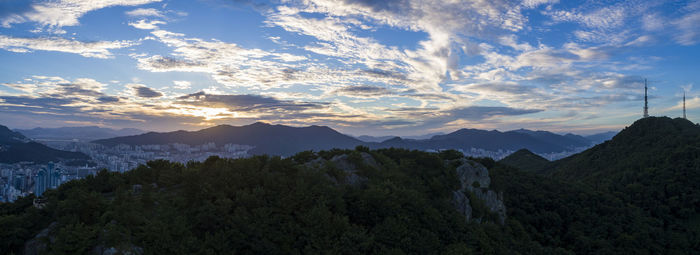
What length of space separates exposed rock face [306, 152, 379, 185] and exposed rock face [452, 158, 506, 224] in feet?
29.3

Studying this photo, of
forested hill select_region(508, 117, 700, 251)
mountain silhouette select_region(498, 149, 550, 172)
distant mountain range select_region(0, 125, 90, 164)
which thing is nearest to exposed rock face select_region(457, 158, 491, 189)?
forested hill select_region(508, 117, 700, 251)

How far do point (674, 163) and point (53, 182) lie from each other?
129 m

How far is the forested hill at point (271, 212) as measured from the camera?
44.3 feet

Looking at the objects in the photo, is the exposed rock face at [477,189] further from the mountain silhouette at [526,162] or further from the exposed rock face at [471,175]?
the mountain silhouette at [526,162]

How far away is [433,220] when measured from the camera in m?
21.9

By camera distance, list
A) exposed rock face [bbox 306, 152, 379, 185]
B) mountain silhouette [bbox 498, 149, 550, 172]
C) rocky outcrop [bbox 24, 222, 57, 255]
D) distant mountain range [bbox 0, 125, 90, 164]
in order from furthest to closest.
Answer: mountain silhouette [bbox 498, 149, 550, 172] < distant mountain range [bbox 0, 125, 90, 164] < exposed rock face [bbox 306, 152, 379, 185] < rocky outcrop [bbox 24, 222, 57, 255]

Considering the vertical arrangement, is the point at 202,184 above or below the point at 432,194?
above

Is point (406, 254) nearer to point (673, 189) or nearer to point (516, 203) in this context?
point (516, 203)

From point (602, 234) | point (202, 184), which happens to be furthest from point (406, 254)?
point (602, 234)

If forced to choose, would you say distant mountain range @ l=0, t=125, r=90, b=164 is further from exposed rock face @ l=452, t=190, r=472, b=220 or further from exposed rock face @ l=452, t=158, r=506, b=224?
exposed rock face @ l=452, t=190, r=472, b=220

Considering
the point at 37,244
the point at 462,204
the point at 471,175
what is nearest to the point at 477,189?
the point at 471,175

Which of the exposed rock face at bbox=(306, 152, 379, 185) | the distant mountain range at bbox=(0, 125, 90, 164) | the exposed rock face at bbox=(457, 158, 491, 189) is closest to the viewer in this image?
the exposed rock face at bbox=(306, 152, 379, 185)

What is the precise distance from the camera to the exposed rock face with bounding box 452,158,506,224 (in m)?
29.6

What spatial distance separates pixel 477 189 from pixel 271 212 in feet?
80.2
